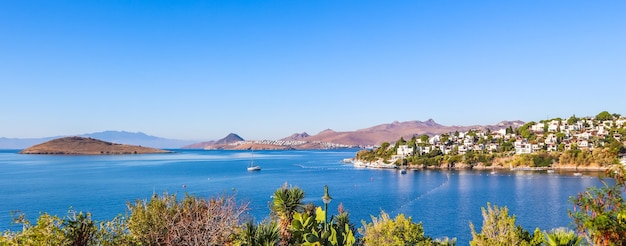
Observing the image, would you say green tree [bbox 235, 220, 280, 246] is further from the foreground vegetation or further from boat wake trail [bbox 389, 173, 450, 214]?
boat wake trail [bbox 389, 173, 450, 214]

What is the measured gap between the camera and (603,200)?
13.5m

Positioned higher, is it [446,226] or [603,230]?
[603,230]

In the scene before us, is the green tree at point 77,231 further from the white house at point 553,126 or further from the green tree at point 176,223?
the white house at point 553,126

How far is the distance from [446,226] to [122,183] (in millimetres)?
67310

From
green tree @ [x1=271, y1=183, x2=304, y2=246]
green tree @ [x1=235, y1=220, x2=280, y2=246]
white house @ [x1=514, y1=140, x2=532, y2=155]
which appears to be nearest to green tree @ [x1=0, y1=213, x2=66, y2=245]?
green tree @ [x1=235, y1=220, x2=280, y2=246]

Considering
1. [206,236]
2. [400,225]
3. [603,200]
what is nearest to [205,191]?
[400,225]

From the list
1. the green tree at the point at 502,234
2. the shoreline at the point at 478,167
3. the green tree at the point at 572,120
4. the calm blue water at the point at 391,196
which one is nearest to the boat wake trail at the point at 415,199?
the calm blue water at the point at 391,196

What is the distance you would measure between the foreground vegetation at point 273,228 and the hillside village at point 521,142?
119 meters

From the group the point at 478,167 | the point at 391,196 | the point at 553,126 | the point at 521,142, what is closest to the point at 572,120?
the point at 553,126

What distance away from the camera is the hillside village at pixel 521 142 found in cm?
13100

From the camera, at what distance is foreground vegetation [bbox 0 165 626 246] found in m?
9.82

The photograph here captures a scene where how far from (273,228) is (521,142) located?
145 meters

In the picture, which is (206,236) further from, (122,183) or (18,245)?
(122,183)


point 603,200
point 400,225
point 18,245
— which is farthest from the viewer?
point 400,225
